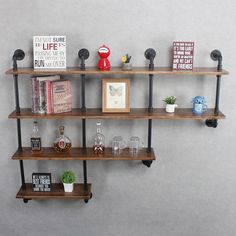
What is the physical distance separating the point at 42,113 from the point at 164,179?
0.91 metres

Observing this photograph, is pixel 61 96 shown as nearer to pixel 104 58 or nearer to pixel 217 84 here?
pixel 104 58

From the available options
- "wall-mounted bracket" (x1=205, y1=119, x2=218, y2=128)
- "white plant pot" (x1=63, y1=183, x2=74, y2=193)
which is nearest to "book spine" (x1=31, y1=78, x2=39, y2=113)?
"white plant pot" (x1=63, y1=183, x2=74, y2=193)

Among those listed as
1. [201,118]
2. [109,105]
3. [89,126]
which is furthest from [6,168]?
[201,118]

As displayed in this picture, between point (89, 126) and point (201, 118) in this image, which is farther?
point (89, 126)

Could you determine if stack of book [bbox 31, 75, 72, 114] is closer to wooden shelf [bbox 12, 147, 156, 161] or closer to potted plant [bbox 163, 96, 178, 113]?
wooden shelf [bbox 12, 147, 156, 161]

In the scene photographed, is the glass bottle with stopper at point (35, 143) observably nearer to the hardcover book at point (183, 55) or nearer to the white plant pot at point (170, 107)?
the white plant pot at point (170, 107)

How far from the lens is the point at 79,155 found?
239 centimetres

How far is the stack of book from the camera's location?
229 cm

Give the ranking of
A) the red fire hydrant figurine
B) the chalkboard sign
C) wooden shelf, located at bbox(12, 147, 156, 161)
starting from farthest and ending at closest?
the chalkboard sign
wooden shelf, located at bbox(12, 147, 156, 161)
the red fire hydrant figurine

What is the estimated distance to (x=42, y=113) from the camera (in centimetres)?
232

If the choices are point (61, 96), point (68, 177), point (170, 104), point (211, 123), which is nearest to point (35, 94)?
point (61, 96)

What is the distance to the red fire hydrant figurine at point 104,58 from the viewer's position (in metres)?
2.25

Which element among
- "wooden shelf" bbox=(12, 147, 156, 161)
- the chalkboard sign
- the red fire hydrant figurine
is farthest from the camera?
the chalkboard sign

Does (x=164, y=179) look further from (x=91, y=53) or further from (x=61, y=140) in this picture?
(x=91, y=53)
